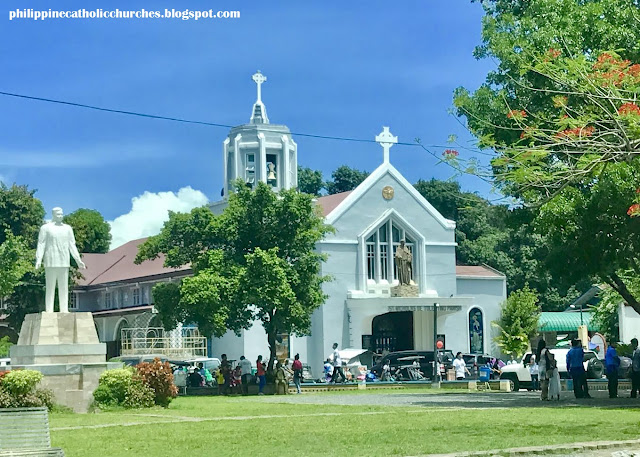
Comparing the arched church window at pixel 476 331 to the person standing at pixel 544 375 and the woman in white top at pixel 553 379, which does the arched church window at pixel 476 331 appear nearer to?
the person standing at pixel 544 375

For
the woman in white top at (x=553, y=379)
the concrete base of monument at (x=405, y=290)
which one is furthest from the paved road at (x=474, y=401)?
the concrete base of monument at (x=405, y=290)

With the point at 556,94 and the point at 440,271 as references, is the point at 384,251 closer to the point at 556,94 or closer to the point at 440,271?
the point at 440,271


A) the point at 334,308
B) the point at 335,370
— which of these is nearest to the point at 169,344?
the point at 334,308

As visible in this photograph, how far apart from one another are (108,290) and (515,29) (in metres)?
44.6

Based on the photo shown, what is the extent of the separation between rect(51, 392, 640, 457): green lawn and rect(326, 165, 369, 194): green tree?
64.1 metres

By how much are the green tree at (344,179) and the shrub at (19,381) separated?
6495 cm

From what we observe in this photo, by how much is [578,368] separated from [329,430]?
12.2 meters

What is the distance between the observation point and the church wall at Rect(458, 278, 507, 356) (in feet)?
202

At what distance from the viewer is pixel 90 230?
8350 cm

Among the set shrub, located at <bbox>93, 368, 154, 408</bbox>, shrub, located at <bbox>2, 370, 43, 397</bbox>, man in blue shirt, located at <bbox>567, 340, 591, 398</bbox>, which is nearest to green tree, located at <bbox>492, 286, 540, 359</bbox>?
man in blue shirt, located at <bbox>567, 340, 591, 398</bbox>

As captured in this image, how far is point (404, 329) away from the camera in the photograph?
58938mm

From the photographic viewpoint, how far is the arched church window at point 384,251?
2291 inches

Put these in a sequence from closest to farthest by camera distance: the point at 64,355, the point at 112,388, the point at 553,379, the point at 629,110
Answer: the point at 629,110 → the point at 112,388 → the point at 64,355 → the point at 553,379

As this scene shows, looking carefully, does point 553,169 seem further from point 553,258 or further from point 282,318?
point 282,318
